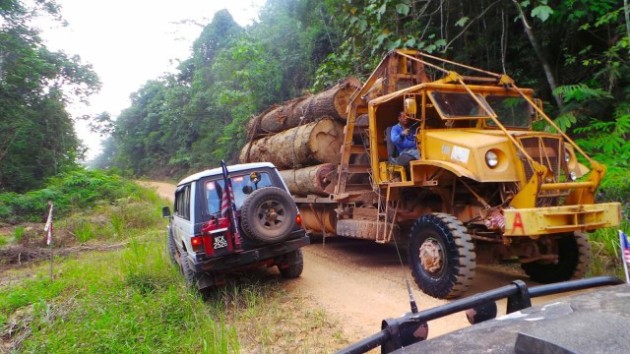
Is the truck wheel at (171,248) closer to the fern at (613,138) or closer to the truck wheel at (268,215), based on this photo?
the truck wheel at (268,215)

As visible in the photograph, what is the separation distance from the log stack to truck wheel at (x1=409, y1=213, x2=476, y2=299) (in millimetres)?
2955

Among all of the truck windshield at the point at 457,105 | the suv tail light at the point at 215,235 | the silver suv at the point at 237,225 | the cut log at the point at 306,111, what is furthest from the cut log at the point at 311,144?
the suv tail light at the point at 215,235

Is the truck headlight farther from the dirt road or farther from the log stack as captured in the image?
the log stack

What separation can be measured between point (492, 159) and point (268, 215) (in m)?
2.93

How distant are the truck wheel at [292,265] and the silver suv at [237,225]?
0.24 ft

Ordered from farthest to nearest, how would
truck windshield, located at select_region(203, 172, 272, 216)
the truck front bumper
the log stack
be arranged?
the log stack → truck windshield, located at select_region(203, 172, 272, 216) → the truck front bumper

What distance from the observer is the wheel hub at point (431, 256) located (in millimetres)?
5242

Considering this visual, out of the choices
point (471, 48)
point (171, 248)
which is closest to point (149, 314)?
point (171, 248)

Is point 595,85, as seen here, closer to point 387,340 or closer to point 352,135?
point 352,135

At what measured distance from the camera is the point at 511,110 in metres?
6.11

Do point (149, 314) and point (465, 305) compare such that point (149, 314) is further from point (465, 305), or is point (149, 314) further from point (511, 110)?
point (511, 110)

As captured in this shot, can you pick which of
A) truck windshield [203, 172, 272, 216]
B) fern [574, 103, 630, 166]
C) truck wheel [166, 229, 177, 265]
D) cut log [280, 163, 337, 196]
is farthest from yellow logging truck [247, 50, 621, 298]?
truck wheel [166, 229, 177, 265]

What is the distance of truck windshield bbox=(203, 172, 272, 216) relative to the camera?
5.95 metres

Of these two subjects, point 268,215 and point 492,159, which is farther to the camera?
point 268,215
